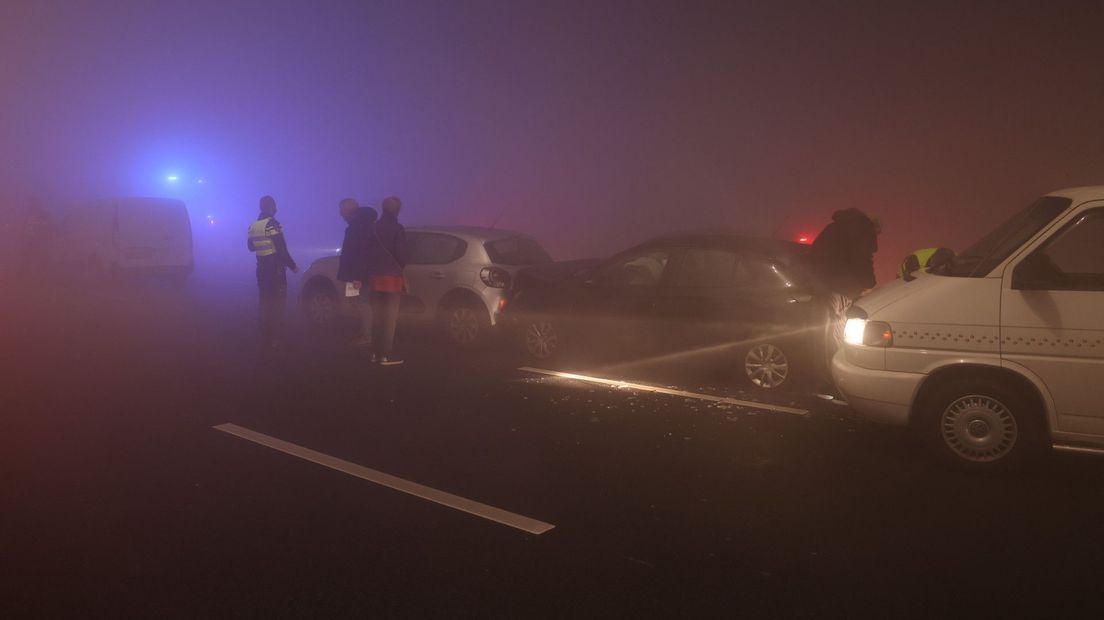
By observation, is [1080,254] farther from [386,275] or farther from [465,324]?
[465,324]

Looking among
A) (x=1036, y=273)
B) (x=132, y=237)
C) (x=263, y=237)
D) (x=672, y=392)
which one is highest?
(x=132, y=237)

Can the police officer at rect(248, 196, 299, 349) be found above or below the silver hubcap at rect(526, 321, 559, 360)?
above

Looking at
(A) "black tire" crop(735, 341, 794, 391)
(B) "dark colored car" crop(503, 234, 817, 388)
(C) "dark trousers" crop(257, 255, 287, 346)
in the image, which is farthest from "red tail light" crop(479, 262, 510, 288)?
(A) "black tire" crop(735, 341, 794, 391)

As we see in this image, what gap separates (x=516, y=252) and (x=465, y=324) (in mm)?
1204

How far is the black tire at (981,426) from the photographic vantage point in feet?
17.5

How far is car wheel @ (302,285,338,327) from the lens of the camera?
12.5m

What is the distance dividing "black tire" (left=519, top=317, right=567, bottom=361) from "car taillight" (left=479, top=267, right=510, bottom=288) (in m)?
0.76

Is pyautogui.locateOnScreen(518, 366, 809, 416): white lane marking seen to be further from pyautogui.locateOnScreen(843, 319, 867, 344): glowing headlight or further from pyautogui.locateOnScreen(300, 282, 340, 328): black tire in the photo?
pyautogui.locateOnScreen(300, 282, 340, 328): black tire

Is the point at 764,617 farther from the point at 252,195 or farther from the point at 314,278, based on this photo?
the point at 252,195

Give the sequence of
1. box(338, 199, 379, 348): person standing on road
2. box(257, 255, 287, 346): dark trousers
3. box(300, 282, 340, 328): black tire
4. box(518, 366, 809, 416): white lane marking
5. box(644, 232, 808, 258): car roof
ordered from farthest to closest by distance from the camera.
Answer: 1. box(300, 282, 340, 328): black tire
2. box(257, 255, 287, 346): dark trousers
3. box(338, 199, 379, 348): person standing on road
4. box(644, 232, 808, 258): car roof
5. box(518, 366, 809, 416): white lane marking

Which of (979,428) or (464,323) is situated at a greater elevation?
(464,323)

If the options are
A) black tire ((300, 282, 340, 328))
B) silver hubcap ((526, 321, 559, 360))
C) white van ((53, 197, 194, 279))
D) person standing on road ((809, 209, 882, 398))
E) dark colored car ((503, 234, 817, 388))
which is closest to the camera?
dark colored car ((503, 234, 817, 388))

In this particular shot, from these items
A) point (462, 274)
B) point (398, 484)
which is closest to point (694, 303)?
point (462, 274)

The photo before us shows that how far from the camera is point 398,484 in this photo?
532 centimetres
